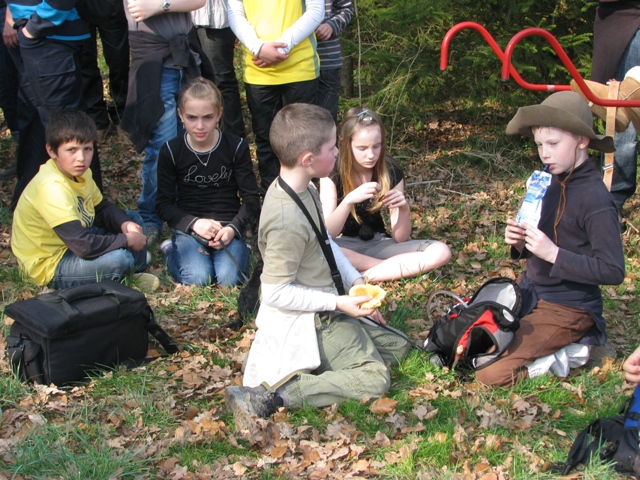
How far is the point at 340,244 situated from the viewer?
5434mm

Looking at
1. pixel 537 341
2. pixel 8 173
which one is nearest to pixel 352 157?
pixel 537 341

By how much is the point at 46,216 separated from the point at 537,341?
3130mm

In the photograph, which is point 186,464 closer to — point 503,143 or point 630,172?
point 630,172

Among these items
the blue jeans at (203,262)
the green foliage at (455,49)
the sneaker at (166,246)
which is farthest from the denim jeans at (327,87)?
the sneaker at (166,246)

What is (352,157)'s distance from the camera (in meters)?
4.95

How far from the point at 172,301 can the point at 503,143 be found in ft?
A: 15.6

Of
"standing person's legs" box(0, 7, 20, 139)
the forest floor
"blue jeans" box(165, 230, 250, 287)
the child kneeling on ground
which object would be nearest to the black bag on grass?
the forest floor

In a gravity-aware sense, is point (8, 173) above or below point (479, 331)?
above

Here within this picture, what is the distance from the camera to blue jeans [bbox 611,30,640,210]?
5.71m

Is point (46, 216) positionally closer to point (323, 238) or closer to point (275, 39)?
point (323, 238)

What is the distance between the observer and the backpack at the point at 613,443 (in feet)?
10.0

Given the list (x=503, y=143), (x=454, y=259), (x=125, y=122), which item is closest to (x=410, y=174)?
(x=503, y=143)

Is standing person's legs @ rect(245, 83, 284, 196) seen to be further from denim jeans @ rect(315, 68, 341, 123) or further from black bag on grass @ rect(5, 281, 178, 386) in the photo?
black bag on grass @ rect(5, 281, 178, 386)

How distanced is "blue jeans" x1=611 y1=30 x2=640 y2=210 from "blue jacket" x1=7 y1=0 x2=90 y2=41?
4.30 meters
